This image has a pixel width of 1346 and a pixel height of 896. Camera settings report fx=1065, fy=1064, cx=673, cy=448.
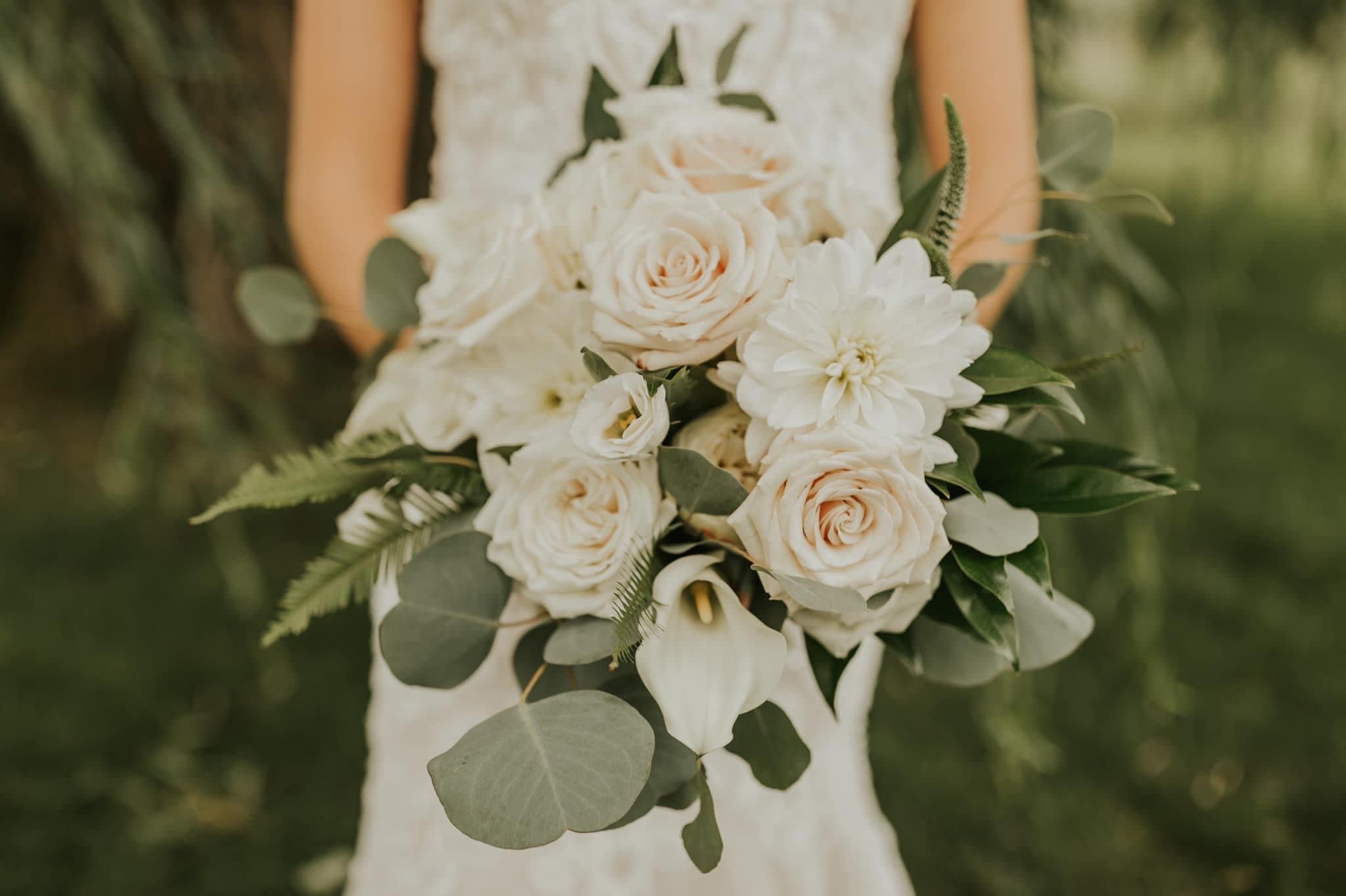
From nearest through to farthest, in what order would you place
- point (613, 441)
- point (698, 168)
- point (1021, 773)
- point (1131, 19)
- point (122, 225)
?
point (613, 441) < point (698, 168) < point (122, 225) < point (1021, 773) < point (1131, 19)

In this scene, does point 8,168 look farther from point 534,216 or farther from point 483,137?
point 534,216

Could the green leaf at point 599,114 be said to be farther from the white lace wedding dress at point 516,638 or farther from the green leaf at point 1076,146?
the green leaf at point 1076,146

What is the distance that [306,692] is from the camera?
8.55 feet

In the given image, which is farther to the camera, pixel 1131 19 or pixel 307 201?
pixel 1131 19

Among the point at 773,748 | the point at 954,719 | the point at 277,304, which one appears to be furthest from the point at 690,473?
the point at 954,719

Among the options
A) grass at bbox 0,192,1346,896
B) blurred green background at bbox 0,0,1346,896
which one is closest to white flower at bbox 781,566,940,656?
blurred green background at bbox 0,0,1346,896

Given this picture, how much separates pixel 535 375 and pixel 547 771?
0.28 m

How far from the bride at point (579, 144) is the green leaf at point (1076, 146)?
0.23 metres

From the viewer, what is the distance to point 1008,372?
692mm

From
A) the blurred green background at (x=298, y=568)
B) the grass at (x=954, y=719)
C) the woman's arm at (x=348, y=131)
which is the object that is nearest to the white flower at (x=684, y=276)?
the woman's arm at (x=348, y=131)

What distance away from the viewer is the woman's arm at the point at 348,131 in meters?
1.10

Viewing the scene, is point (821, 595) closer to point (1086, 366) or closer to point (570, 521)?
Result: point (570, 521)

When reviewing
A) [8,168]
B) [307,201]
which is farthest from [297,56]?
[8,168]

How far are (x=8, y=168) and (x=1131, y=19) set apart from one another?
10.8 ft
